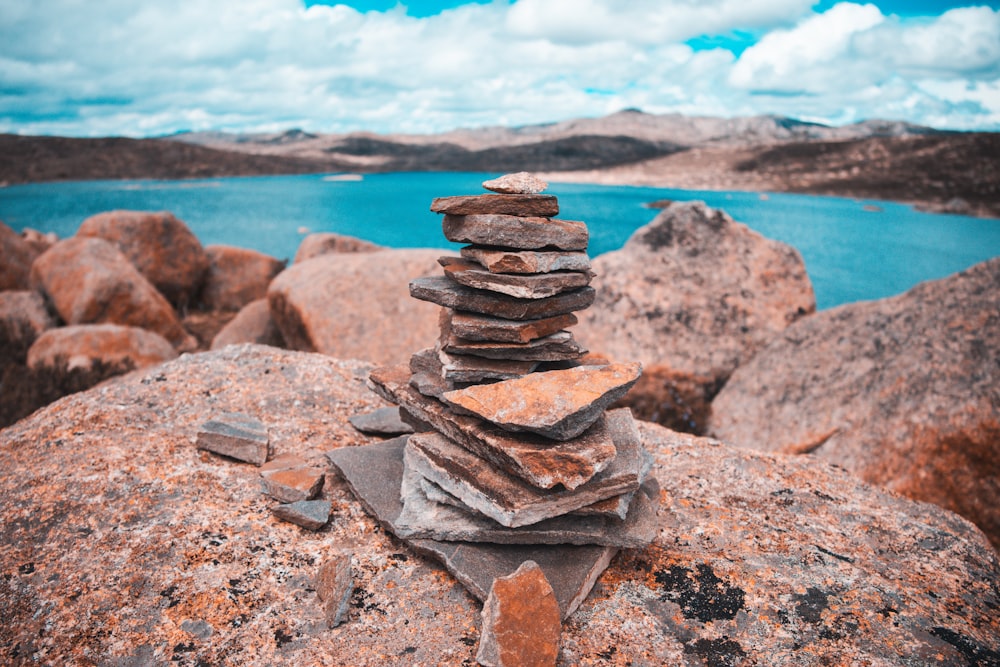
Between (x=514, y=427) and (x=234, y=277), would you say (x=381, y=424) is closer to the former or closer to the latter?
(x=514, y=427)

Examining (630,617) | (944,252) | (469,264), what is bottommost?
(944,252)

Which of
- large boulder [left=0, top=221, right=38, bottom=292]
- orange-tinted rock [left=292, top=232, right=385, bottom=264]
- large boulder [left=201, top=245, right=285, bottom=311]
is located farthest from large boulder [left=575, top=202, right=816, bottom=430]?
large boulder [left=0, top=221, right=38, bottom=292]

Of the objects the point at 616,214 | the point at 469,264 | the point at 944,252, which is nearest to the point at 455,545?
the point at 469,264

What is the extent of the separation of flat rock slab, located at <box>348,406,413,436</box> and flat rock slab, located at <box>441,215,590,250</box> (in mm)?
1710

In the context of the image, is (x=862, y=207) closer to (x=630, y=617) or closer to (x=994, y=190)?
(x=994, y=190)

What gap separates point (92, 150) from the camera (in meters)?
77.1

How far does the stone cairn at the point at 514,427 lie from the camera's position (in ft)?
8.69

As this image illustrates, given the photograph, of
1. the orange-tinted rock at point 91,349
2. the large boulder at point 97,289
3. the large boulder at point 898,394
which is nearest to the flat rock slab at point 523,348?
the large boulder at point 898,394

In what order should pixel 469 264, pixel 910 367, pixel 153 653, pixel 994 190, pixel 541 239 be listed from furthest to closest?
pixel 994 190 → pixel 910 367 → pixel 469 264 → pixel 541 239 → pixel 153 653

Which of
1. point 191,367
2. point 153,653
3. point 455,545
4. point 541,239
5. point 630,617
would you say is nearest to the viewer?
point 153,653

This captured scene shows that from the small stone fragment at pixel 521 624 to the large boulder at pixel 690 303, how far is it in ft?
16.8

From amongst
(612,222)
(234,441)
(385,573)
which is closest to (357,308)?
(234,441)

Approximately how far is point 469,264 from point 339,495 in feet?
5.15

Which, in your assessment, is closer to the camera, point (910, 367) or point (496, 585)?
point (496, 585)
